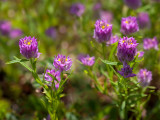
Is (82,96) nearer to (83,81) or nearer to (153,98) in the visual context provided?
(83,81)

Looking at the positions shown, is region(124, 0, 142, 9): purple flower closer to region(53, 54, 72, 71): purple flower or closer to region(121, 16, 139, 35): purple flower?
region(121, 16, 139, 35): purple flower

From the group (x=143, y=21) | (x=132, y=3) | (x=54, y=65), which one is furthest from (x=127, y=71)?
(x=143, y=21)

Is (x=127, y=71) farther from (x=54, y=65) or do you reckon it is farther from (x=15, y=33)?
(x=15, y=33)

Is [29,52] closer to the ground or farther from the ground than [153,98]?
farther from the ground

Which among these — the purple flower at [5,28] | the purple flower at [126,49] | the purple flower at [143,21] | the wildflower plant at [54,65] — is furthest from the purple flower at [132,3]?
the purple flower at [5,28]

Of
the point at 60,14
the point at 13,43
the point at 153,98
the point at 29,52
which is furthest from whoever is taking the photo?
the point at 60,14

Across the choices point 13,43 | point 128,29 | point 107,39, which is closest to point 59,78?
point 107,39
